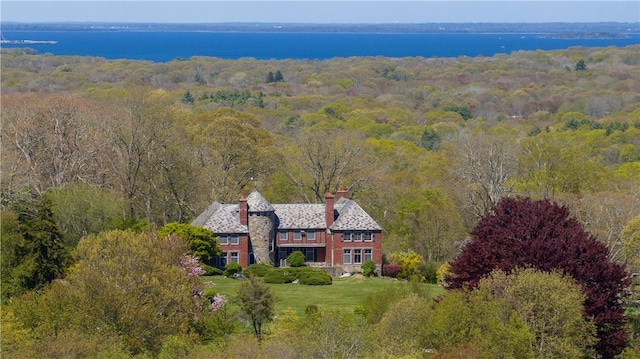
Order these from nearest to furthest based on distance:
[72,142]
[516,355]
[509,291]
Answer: [516,355]
[509,291]
[72,142]

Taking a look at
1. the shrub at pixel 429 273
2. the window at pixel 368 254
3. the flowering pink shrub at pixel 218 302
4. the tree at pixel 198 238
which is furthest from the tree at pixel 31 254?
the shrub at pixel 429 273

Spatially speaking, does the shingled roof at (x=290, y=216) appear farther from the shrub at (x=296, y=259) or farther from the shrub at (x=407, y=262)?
the shrub at (x=407, y=262)

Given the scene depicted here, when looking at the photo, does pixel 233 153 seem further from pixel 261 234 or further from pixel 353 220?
pixel 353 220

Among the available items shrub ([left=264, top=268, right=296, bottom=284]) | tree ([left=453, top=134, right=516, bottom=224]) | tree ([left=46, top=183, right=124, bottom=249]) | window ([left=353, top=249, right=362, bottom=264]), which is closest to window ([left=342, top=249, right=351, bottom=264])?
window ([left=353, top=249, right=362, bottom=264])

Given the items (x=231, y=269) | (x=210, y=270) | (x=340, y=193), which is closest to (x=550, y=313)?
(x=231, y=269)

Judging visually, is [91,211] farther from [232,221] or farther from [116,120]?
[116,120]

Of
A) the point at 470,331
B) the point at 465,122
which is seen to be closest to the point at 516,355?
the point at 470,331
